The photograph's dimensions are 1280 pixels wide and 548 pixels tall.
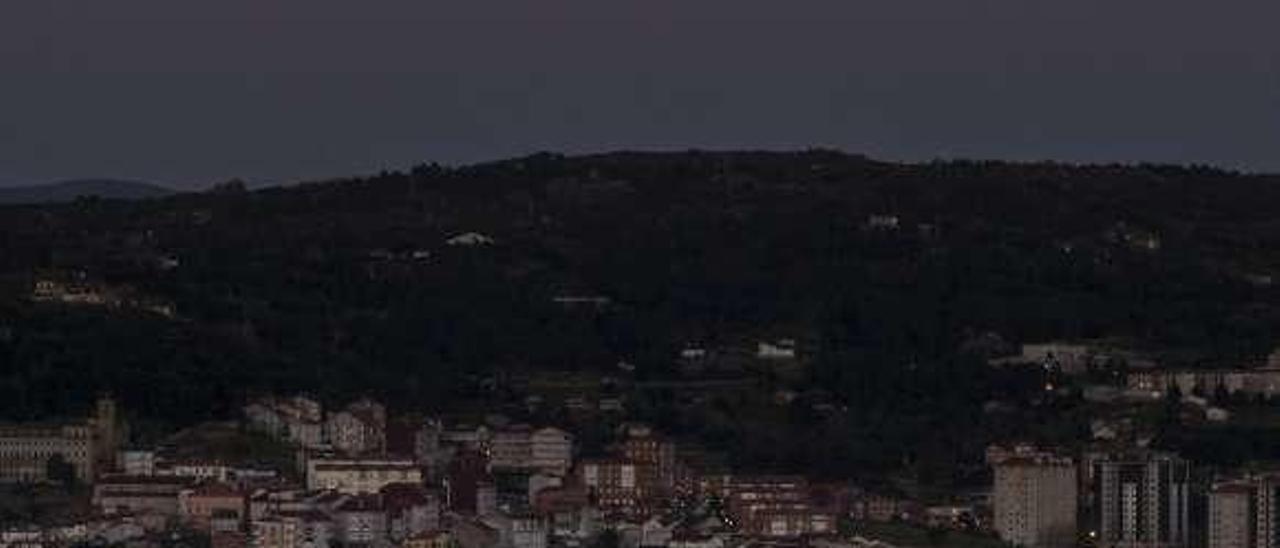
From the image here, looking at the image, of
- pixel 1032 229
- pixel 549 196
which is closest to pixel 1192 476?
pixel 1032 229

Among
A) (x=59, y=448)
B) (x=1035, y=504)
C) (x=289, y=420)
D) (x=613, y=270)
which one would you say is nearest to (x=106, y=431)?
(x=59, y=448)

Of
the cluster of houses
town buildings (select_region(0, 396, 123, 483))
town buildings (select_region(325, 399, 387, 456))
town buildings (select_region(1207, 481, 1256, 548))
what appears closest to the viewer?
the cluster of houses

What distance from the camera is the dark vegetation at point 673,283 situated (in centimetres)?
7088

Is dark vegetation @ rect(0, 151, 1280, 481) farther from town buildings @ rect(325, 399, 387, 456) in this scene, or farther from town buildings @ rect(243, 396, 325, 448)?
town buildings @ rect(325, 399, 387, 456)

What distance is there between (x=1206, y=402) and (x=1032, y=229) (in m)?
17.0

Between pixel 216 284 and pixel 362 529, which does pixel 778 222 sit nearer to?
pixel 216 284

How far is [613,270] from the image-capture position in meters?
84.8

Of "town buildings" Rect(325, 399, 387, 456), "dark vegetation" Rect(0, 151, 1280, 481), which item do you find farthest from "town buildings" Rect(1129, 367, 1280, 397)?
"town buildings" Rect(325, 399, 387, 456)

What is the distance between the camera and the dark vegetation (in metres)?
70.9

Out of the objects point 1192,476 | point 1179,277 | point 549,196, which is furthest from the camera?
point 549,196

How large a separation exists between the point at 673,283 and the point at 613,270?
131cm

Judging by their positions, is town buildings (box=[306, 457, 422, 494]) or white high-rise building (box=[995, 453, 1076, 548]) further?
town buildings (box=[306, 457, 422, 494])

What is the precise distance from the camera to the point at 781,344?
7775 cm

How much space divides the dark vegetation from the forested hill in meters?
0.08
